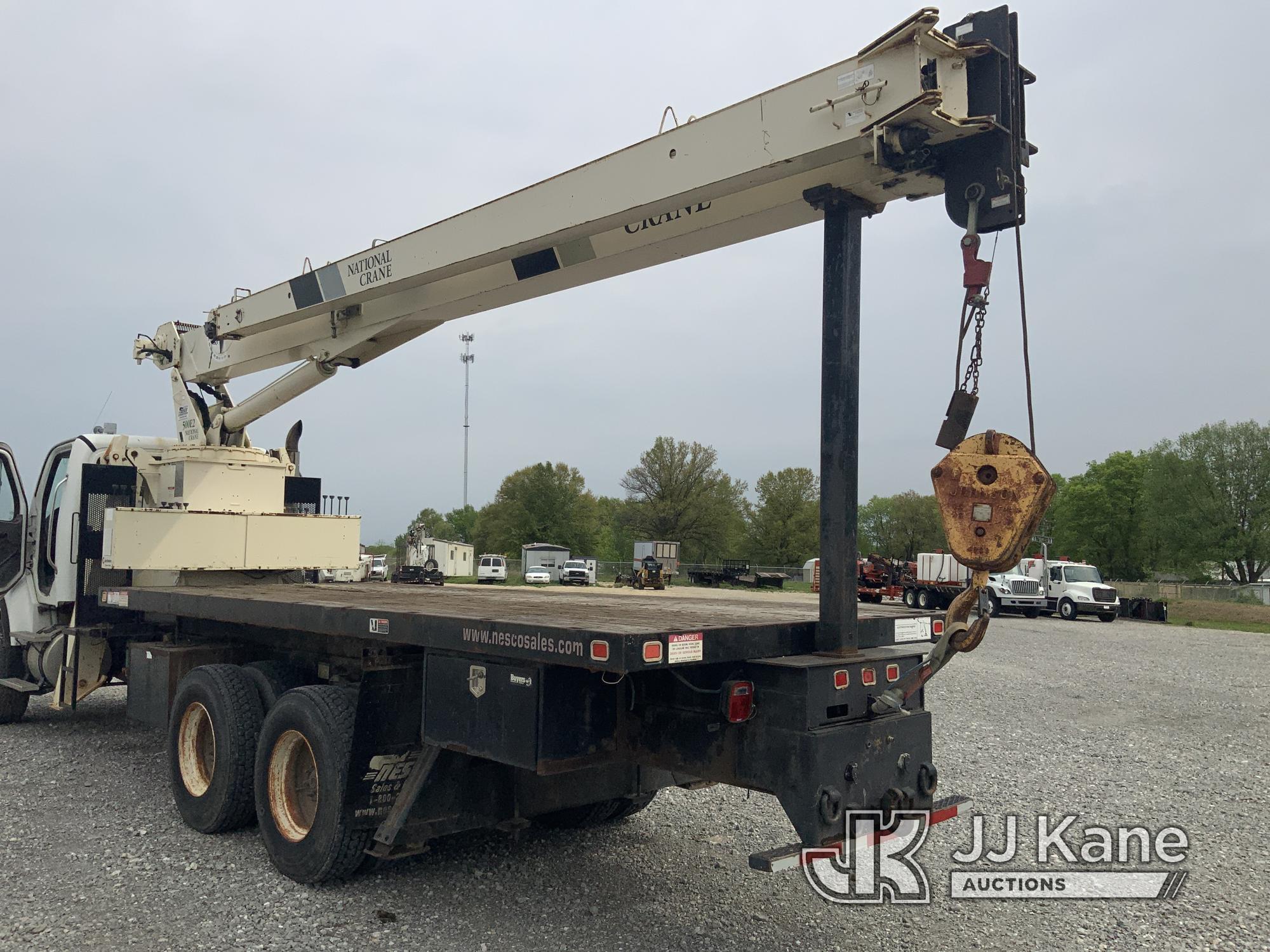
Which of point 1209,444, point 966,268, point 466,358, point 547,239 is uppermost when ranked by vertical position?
point 466,358

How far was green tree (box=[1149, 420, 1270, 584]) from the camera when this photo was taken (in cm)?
5531

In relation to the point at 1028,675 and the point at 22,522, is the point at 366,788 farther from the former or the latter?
the point at 1028,675

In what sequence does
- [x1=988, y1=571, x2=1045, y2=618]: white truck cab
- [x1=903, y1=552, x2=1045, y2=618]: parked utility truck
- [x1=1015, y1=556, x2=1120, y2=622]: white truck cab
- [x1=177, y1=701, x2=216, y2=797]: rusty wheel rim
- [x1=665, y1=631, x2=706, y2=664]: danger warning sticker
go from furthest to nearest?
[x1=903, y1=552, x2=1045, y2=618]: parked utility truck < [x1=988, y1=571, x2=1045, y2=618]: white truck cab < [x1=1015, y1=556, x2=1120, y2=622]: white truck cab < [x1=177, y1=701, x2=216, y2=797]: rusty wheel rim < [x1=665, y1=631, x2=706, y2=664]: danger warning sticker

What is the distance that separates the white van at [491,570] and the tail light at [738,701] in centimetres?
4628

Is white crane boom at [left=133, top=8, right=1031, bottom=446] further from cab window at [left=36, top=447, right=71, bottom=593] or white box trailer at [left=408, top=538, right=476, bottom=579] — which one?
white box trailer at [left=408, top=538, right=476, bottom=579]

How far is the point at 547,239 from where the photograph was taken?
19.8 feet

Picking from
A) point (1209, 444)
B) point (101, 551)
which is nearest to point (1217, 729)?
point (101, 551)

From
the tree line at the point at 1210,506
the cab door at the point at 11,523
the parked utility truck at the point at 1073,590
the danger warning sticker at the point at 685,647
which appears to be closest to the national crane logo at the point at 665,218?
the danger warning sticker at the point at 685,647

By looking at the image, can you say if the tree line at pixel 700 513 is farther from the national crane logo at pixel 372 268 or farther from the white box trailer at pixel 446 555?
the national crane logo at pixel 372 268

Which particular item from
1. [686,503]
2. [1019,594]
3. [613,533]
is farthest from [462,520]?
[1019,594]

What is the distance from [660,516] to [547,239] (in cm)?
6146

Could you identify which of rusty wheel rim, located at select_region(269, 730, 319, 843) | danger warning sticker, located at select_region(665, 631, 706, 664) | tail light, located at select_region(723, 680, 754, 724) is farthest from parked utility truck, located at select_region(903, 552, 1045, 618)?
danger warning sticker, located at select_region(665, 631, 706, 664)

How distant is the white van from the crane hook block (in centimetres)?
4654

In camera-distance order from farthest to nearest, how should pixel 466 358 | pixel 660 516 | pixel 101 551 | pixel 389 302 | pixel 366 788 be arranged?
pixel 466 358
pixel 660 516
pixel 101 551
pixel 389 302
pixel 366 788
